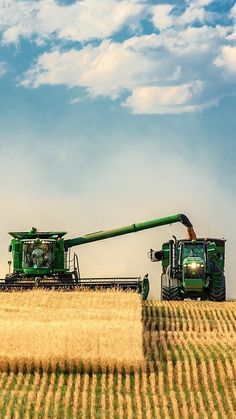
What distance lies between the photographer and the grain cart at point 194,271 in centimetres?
3972

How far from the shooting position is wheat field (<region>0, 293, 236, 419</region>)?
21.2 metres

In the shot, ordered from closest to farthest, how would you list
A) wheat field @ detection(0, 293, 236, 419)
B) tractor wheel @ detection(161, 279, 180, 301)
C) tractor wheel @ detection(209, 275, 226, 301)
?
wheat field @ detection(0, 293, 236, 419), tractor wheel @ detection(161, 279, 180, 301), tractor wheel @ detection(209, 275, 226, 301)

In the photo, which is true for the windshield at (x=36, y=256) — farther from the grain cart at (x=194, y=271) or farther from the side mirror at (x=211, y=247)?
the side mirror at (x=211, y=247)

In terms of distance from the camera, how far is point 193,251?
40.0 meters

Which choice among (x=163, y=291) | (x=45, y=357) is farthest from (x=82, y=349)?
(x=163, y=291)

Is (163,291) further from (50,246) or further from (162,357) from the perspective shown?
(162,357)

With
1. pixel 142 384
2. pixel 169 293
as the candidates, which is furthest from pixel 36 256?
pixel 142 384

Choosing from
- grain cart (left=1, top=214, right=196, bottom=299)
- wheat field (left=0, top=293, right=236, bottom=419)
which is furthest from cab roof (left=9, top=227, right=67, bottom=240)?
wheat field (left=0, top=293, right=236, bottom=419)

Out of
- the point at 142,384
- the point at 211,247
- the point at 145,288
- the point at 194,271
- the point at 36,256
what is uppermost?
the point at 211,247

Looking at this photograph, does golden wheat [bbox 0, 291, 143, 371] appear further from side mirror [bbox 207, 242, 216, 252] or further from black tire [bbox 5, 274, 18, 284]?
side mirror [bbox 207, 242, 216, 252]

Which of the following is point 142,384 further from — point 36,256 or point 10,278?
point 36,256

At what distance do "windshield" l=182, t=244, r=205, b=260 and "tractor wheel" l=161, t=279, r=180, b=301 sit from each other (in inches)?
59.5

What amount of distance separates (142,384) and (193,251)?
17.0 metres

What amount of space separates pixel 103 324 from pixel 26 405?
8218mm
